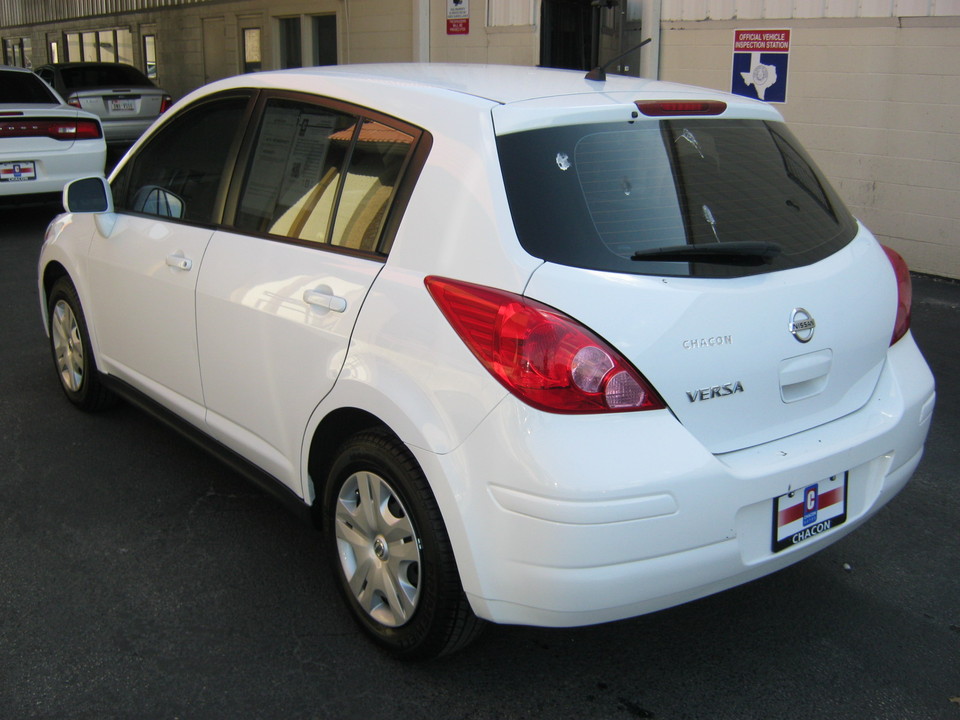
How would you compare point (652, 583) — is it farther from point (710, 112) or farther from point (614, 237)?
point (710, 112)

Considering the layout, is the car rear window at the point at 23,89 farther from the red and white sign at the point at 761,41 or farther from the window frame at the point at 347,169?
the window frame at the point at 347,169

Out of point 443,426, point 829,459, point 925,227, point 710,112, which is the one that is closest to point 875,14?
point 925,227

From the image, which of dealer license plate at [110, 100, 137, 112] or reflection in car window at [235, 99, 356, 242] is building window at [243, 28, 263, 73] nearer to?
dealer license plate at [110, 100, 137, 112]

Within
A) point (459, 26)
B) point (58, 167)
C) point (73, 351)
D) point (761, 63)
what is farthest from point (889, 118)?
point (58, 167)

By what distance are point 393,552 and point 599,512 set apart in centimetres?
73

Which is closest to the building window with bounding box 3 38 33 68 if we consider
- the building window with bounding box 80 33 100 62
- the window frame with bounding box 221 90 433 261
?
the building window with bounding box 80 33 100 62

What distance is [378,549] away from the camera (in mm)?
2906

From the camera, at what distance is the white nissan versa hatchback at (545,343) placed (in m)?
2.44

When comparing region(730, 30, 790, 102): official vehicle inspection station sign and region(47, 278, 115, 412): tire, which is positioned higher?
region(730, 30, 790, 102): official vehicle inspection station sign

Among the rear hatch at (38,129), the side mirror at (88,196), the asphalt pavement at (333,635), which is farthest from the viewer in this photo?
the rear hatch at (38,129)

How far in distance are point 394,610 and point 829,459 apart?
127 cm

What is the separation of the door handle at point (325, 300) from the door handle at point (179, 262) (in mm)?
774

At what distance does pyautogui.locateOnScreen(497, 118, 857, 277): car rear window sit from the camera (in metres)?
2.59

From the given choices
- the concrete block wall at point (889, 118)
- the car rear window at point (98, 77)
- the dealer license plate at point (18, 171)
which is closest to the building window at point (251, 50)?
the car rear window at point (98, 77)
